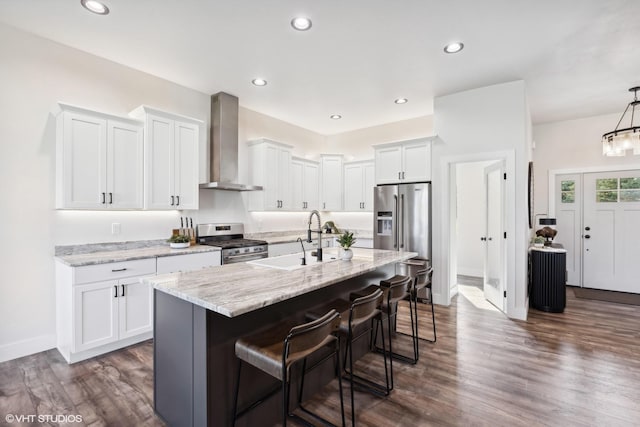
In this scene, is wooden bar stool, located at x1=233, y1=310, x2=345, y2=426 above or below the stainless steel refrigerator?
below

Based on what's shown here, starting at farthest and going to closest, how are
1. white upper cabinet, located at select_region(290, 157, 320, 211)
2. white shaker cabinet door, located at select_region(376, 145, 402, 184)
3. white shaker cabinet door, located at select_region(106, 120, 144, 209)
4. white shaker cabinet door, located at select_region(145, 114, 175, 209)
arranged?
1. white upper cabinet, located at select_region(290, 157, 320, 211)
2. white shaker cabinet door, located at select_region(376, 145, 402, 184)
3. white shaker cabinet door, located at select_region(145, 114, 175, 209)
4. white shaker cabinet door, located at select_region(106, 120, 144, 209)

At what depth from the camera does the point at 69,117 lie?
2879 mm

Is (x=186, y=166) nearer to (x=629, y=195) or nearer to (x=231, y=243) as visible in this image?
(x=231, y=243)

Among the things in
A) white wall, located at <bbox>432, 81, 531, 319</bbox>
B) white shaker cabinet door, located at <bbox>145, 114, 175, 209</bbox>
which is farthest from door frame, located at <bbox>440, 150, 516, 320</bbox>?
white shaker cabinet door, located at <bbox>145, 114, 175, 209</bbox>

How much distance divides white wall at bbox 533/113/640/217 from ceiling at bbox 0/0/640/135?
0.80 m

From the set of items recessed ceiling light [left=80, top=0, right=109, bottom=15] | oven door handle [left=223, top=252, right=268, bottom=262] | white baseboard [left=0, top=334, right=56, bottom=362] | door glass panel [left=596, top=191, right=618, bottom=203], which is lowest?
white baseboard [left=0, top=334, right=56, bottom=362]

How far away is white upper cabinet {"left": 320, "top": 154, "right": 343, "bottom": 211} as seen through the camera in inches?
241

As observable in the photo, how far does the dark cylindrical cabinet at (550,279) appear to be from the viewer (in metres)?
4.12

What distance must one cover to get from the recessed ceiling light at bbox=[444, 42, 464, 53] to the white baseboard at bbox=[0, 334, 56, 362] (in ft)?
16.6

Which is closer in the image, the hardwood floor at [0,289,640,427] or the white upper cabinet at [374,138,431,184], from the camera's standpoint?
the hardwood floor at [0,289,640,427]

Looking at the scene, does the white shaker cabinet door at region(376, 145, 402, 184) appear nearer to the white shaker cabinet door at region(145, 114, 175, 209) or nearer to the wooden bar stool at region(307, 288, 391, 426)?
the wooden bar stool at region(307, 288, 391, 426)

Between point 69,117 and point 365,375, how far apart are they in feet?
12.0

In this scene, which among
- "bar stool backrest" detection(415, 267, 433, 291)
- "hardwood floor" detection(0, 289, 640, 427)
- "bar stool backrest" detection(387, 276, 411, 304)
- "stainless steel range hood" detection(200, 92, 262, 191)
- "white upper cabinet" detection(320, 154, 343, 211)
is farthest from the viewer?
"white upper cabinet" detection(320, 154, 343, 211)

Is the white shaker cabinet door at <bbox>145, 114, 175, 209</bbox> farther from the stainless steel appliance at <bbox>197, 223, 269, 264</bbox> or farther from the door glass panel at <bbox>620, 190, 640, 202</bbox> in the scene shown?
the door glass panel at <bbox>620, 190, 640, 202</bbox>
